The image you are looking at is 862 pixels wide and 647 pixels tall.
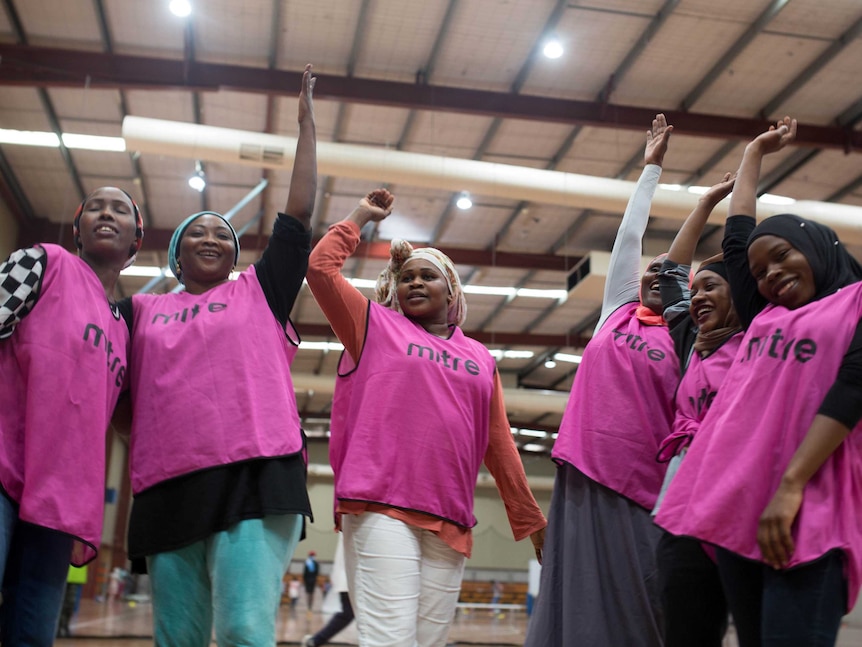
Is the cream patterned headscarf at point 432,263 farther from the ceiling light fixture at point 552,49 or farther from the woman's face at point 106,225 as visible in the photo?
the ceiling light fixture at point 552,49

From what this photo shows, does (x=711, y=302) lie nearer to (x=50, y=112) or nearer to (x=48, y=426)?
(x=48, y=426)

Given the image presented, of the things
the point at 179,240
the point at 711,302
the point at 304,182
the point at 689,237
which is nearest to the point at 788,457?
the point at 711,302

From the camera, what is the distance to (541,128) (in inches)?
404

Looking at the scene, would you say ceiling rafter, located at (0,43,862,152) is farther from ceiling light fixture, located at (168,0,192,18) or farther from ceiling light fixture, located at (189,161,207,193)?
ceiling light fixture, located at (189,161,207,193)

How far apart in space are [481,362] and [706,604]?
111cm

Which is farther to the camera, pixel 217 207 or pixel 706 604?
pixel 217 207

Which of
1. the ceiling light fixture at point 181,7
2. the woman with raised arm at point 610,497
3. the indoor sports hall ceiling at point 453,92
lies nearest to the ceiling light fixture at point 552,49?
the indoor sports hall ceiling at point 453,92

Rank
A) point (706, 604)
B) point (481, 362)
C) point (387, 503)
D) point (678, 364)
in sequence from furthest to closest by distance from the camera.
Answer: point (481, 362)
point (678, 364)
point (387, 503)
point (706, 604)

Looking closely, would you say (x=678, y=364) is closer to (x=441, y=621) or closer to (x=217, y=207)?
(x=441, y=621)

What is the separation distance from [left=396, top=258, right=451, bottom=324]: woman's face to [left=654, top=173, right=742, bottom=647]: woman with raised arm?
752 mm

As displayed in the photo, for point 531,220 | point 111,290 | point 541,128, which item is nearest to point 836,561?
point 111,290

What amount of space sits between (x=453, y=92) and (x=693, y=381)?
24.9 feet

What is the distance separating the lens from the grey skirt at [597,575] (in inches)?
94.7

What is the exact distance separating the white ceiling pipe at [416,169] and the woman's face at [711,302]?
6518 millimetres
